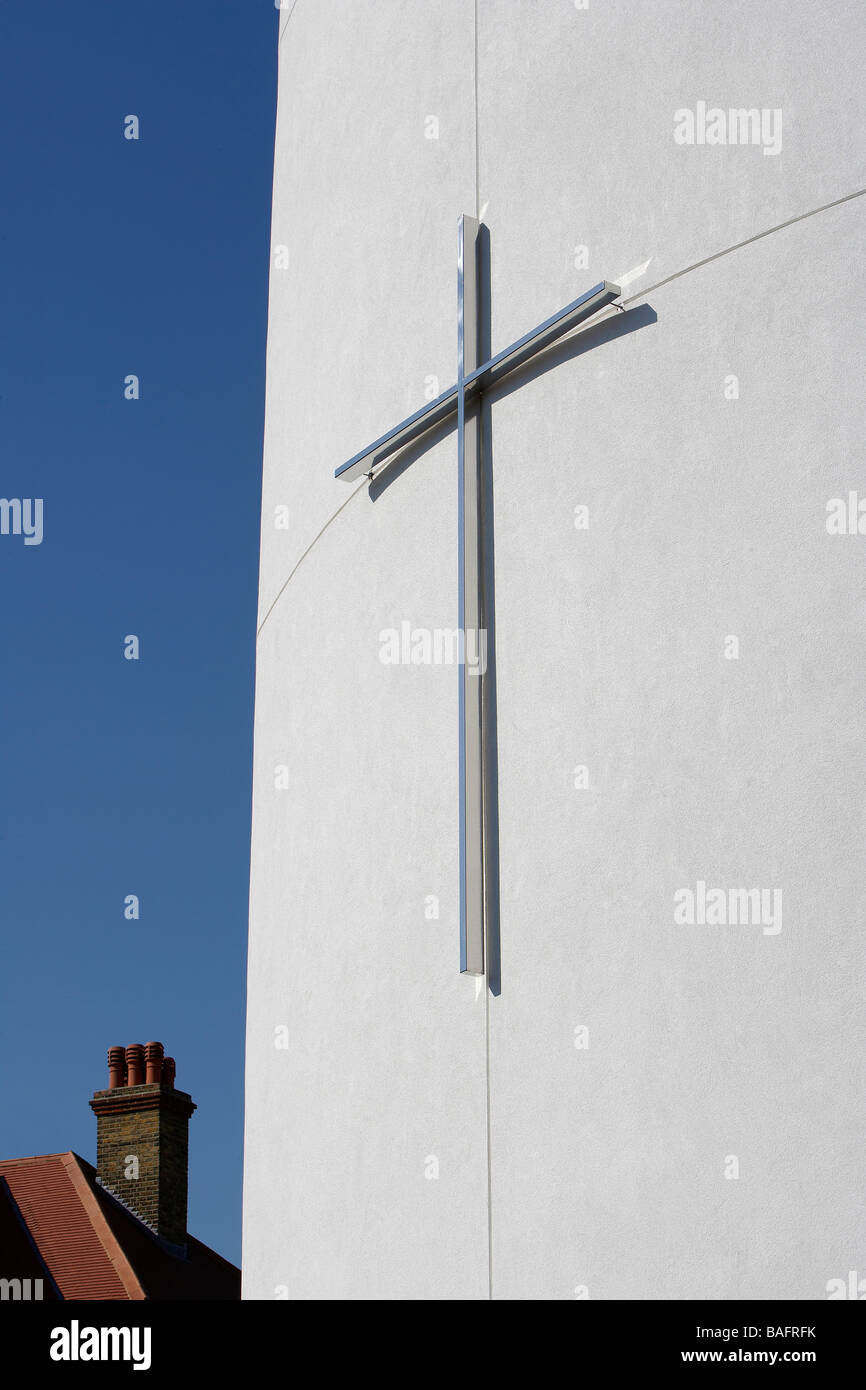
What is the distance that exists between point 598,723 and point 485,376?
1.64 m

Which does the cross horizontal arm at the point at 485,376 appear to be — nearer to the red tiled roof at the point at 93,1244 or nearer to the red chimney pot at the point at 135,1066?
the red tiled roof at the point at 93,1244

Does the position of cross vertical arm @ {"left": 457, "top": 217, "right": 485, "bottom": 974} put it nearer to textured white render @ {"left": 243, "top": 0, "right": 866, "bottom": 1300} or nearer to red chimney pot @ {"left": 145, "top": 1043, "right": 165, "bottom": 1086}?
textured white render @ {"left": 243, "top": 0, "right": 866, "bottom": 1300}

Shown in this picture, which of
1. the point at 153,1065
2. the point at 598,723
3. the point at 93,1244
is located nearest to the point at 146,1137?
the point at 153,1065

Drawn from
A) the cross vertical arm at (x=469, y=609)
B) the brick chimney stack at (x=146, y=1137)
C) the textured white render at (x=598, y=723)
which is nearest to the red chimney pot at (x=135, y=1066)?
the brick chimney stack at (x=146, y=1137)

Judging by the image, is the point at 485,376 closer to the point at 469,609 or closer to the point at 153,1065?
the point at 469,609

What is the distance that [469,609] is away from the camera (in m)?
6.23

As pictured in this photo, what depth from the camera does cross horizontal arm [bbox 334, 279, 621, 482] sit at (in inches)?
237

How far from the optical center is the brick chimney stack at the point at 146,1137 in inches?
743

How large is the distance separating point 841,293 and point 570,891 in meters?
2.20

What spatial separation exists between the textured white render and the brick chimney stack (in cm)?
1215

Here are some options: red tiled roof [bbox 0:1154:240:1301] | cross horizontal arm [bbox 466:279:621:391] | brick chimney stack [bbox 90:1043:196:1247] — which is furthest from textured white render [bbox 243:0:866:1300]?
brick chimney stack [bbox 90:1043:196:1247]

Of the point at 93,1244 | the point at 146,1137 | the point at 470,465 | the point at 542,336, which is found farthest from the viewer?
the point at 146,1137

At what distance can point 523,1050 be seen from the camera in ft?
18.4

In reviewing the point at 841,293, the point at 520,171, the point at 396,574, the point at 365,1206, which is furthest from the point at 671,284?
the point at 365,1206
